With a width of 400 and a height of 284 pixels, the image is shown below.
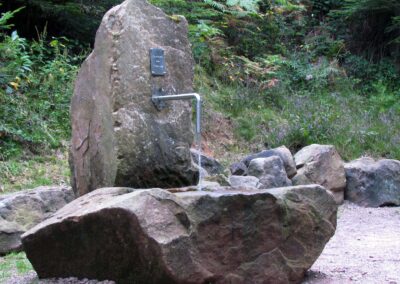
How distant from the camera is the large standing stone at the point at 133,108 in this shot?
14.7 feet

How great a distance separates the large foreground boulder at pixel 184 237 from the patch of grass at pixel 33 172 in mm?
3750

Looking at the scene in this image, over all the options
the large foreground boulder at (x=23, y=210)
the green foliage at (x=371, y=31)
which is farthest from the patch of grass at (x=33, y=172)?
the green foliage at (x=371, y=31)

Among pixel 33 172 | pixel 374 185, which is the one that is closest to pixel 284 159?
pixel 374 185

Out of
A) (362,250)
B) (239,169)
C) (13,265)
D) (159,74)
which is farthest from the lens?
(239,169)

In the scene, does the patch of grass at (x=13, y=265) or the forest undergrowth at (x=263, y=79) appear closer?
the patch of grass at (x=13, y=265)

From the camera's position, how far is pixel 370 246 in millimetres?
5645

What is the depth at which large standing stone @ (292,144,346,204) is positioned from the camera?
8328 millimetres

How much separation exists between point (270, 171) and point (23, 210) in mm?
3557

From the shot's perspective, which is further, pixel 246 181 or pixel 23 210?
pixel 246 181

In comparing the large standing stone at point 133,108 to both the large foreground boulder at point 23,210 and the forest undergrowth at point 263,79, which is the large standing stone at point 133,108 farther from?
the forest undergrowth at point 263,79

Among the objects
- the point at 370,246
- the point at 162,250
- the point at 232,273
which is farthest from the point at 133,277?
the point at 370,246

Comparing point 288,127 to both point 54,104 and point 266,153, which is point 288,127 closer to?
point 266,153

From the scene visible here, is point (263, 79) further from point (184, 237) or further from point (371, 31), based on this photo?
point (184, 237)

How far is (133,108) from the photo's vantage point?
4504mm
